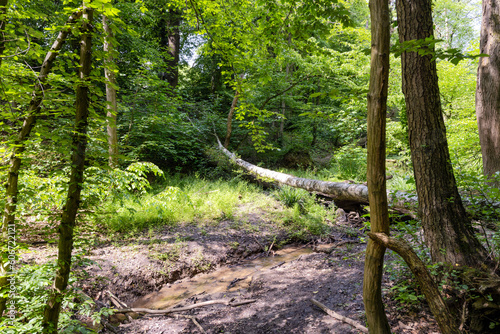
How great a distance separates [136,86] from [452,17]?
26.2 metres

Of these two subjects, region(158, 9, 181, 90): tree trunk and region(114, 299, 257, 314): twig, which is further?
region(158, 9, 181, 90): tree trunk

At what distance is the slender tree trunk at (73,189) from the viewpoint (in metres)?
1.36

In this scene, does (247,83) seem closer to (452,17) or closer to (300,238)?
(300,238)

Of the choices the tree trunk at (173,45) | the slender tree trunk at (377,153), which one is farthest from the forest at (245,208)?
the tree trunk at (173,45)

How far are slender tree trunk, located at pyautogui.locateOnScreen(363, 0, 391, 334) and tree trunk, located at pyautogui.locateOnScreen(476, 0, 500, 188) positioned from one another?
13.8ft

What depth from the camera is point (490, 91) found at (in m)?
4.11

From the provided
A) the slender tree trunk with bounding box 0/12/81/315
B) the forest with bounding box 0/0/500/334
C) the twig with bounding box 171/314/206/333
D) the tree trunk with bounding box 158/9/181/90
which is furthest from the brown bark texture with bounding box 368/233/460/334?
the tree trunk with bounding box 158/9/181/90

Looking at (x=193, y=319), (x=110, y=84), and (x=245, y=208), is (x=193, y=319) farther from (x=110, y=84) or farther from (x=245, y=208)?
(x=245, y=208)

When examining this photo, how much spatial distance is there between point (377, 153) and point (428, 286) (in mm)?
661

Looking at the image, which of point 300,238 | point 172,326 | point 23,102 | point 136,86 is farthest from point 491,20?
point 136,86

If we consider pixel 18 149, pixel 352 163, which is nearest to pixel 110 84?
pixel 18 149

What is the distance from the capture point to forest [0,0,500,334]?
1.37m

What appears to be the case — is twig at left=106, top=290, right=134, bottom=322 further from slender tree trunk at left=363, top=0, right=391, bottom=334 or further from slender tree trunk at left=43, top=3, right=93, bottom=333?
slender tree trunk at left=363, top=0, right=391, bottom=334

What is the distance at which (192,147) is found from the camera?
9383mm
